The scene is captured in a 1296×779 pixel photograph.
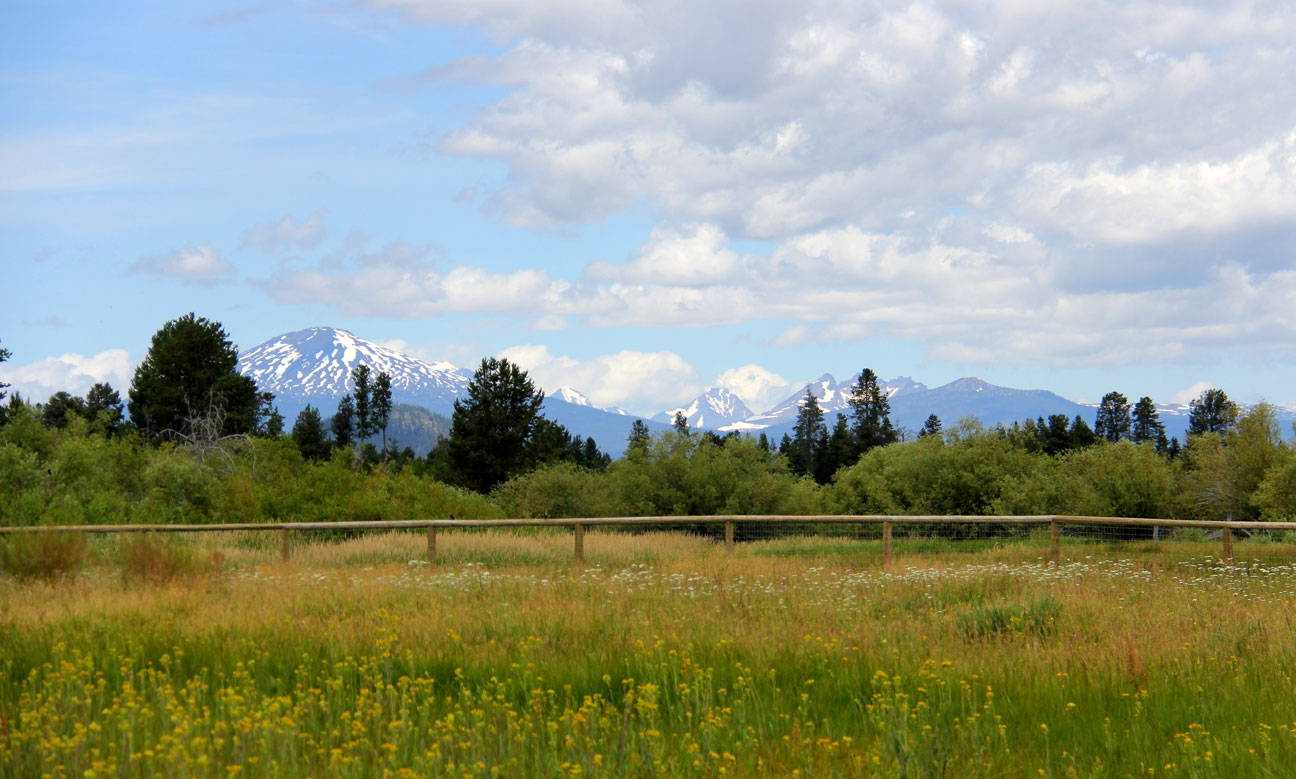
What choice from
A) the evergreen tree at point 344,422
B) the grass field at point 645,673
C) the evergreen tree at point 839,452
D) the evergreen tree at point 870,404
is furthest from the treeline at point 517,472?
the evergreen tree at point 344,422

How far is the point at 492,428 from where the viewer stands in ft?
245

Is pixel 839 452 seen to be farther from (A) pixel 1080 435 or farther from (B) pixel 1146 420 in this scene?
(B) pixel 1146 420

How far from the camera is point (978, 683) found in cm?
732

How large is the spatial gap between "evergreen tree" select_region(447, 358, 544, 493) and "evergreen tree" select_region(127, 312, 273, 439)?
46.1 feet

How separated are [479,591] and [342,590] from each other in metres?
1.74

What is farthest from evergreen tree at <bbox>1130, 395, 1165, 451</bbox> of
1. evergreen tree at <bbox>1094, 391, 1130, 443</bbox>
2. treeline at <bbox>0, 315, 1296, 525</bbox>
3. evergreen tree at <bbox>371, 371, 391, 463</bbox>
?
evergreen tree at <bbox>371, 371, 391, 463</bbox>

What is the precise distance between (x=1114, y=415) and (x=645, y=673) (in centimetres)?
17016

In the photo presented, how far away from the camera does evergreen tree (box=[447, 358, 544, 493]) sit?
73688 millimetres

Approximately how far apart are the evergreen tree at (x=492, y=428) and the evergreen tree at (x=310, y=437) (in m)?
28.5

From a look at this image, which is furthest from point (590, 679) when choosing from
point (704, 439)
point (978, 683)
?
point (704, 439)

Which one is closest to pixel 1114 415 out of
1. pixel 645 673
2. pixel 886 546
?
pixel 886 546

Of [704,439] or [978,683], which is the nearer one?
[978,683]

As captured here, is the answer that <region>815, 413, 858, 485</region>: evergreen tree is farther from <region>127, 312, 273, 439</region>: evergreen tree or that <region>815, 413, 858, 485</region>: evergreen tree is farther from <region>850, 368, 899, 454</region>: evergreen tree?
<region>127, 312, 273, 439</region>: evergreen tree

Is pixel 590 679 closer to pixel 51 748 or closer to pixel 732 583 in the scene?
pixel 51 748
